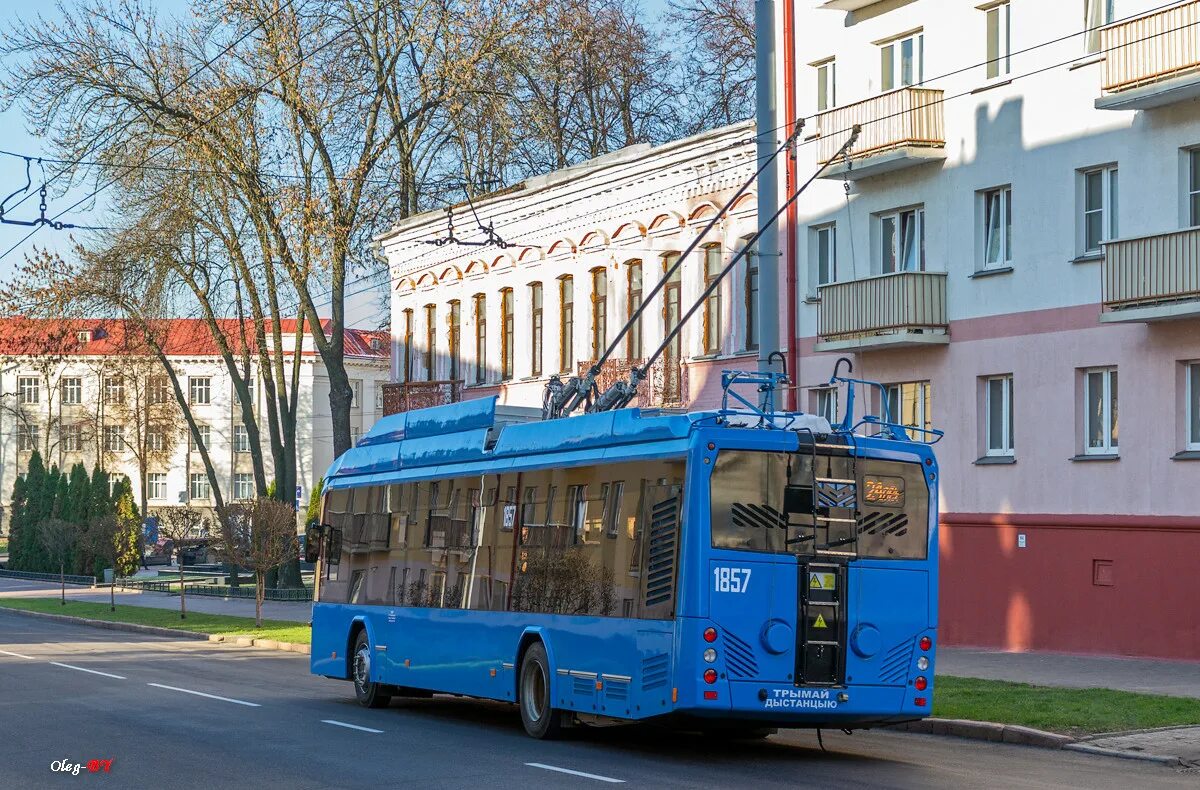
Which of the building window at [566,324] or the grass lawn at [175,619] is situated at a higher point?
the building window at [566,324]

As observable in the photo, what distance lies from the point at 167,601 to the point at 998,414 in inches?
1247

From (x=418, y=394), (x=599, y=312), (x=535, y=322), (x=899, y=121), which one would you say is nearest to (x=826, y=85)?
(x=899, y=121)

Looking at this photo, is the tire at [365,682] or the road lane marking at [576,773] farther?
the tire at [365,682]

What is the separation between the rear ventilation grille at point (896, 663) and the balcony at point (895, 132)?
16030 mm

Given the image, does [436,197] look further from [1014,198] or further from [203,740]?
[203,740]

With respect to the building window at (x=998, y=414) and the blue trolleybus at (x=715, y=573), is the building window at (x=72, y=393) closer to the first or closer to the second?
the building window at (x=998, y=414)

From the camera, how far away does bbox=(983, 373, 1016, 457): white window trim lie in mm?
28406

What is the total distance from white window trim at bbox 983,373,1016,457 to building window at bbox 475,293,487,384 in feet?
58.7

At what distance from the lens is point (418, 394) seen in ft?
151

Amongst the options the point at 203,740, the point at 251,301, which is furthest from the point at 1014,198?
the point at 251,301

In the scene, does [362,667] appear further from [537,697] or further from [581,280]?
[581,280]

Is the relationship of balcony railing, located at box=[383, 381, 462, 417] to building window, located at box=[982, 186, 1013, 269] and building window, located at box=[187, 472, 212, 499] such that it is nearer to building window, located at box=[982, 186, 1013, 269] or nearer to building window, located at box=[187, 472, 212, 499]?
building window, located at box=[982, 186, 1013, 269]

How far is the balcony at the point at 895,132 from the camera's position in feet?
96.6

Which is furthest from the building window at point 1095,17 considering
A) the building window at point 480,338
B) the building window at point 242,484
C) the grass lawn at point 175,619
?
the building window at point 242,484
